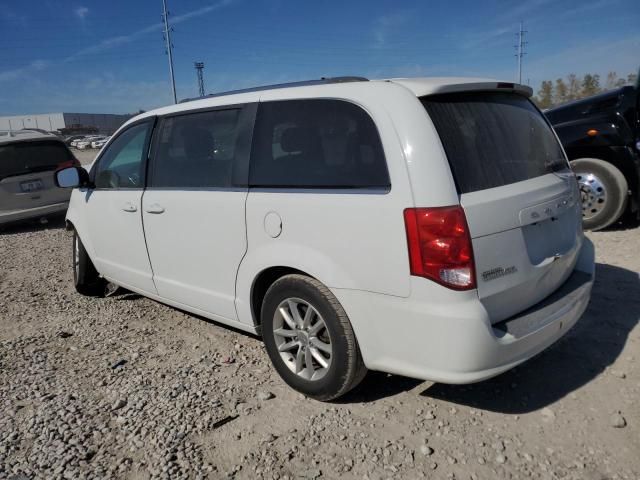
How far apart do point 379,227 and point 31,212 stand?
810 centimetres

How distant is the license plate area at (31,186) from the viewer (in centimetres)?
847

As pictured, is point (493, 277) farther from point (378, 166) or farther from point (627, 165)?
point (627, 165)

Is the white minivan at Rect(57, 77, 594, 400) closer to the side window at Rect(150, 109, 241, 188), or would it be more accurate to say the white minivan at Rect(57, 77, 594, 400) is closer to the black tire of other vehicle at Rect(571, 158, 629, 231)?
the side window at Rect(150, 109, 241, 188)

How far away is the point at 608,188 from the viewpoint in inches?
237

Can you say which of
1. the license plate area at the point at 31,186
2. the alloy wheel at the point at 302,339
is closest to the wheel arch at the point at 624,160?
the alloy wheel at the point at 302,339

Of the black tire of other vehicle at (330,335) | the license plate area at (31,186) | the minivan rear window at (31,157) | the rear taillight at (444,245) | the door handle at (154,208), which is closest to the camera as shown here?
the rear taillight at (444,245)

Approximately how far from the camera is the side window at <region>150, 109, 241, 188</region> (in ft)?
10.8

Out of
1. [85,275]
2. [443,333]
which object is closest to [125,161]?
[85,275]

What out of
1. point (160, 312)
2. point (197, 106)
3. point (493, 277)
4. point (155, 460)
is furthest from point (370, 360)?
point (160, 312)

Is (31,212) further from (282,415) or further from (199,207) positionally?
(282,415)

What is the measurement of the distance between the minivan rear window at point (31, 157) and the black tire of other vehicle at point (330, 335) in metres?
7.30

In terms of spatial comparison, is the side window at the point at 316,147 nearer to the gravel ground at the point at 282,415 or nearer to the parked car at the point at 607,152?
the gravel ground at the point at 282,415

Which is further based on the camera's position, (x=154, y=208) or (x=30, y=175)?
(x=30, y=175)

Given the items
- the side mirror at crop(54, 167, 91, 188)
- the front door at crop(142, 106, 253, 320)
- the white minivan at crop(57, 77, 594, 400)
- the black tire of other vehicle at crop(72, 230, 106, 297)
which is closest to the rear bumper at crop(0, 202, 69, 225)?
the black tire of other vehicle at crop(72, 230, 106, 297)
